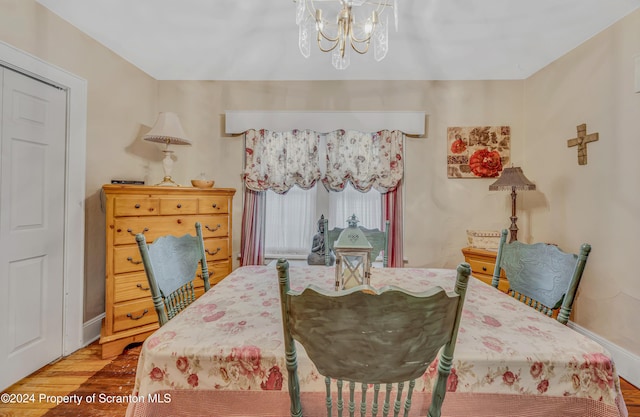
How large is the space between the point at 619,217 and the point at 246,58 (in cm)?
347

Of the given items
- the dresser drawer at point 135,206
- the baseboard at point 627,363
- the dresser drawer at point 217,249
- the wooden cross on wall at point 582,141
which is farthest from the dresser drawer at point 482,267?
the dresser drawer at point 135,206

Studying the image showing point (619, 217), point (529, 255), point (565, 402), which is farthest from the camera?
point (619, 217)

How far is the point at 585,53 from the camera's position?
227cm

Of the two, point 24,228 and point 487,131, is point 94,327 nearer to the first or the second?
point 24,228

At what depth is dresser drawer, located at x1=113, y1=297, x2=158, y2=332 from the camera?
205 cm

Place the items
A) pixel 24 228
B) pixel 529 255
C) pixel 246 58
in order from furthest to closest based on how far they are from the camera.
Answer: pixel 246 58 < pixel 24 228 < pixel 529 255

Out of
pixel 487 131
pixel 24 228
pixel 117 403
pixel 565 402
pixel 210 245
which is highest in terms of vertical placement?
pixel 487 131

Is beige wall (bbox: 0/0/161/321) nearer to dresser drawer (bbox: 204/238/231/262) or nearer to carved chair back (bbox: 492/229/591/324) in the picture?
dresser drawer (bbox: 204/238/231/262)

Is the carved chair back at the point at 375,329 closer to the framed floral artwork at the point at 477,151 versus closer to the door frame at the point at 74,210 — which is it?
the door frame at the point at 74,210

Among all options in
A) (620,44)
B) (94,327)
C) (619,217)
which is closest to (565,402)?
(619,217)

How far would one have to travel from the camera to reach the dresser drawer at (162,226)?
205 centimetres

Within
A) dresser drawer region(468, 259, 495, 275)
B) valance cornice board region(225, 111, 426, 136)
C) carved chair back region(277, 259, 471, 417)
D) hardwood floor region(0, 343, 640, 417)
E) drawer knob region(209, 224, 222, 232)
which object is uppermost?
valance cornice board region(225, 111, 426, 136)

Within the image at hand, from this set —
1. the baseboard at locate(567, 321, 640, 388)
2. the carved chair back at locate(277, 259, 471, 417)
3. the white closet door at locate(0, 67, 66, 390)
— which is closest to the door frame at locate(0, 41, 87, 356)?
the white closet door at locate(0, 67, 66, 390)

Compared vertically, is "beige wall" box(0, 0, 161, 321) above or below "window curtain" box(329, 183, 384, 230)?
above
